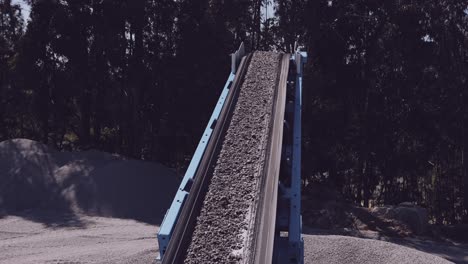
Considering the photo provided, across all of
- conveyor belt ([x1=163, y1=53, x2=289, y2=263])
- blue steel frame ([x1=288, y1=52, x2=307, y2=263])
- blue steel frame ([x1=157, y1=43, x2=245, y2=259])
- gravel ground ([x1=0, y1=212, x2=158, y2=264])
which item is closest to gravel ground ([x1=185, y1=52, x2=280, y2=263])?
conveyor belt ([x1=163, y1=53, x2=289, y2=263])

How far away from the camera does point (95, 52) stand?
569 inches

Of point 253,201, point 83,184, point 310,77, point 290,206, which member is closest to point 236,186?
point 253,201

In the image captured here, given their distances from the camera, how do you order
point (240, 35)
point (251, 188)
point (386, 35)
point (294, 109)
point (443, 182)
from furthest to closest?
point (240, 35) < point (443, 182) < point (386, 35) < point (294, 109) < point (251, 188)

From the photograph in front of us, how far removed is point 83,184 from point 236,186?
23.5 ft

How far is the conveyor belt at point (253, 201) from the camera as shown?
13.4 feet

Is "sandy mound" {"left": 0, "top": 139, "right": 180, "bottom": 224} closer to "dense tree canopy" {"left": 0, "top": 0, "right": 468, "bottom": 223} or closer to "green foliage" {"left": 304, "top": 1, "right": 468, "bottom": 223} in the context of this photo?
"dense tree canopy" {"left": 0, "top": 0, "right": 468, "bottom": 223}

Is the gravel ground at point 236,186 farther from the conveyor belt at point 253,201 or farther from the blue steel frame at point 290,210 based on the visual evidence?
the blue steel frame at point 290,210

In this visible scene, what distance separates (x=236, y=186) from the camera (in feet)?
16.6

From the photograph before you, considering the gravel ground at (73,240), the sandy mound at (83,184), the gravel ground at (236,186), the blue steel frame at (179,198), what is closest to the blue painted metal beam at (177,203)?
the blue steel frame at (179,198)

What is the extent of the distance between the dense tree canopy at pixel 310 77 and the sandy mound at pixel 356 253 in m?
6.60

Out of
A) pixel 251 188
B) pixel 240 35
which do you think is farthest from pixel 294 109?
pixel 240 35

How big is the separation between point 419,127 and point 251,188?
9.70m

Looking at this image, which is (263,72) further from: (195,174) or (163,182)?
(163,182)

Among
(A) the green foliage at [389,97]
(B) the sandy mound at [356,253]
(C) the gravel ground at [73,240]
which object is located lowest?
(C) the gravel ground at [73,240]
